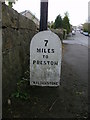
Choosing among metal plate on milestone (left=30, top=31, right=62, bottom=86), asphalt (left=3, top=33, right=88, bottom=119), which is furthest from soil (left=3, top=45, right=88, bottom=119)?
metal plate on milestone (left=30, top=31, right=62, bottom=86)

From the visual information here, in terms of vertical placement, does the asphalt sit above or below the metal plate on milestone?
below

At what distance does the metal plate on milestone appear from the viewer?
174 inches

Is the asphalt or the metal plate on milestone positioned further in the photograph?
the metal plate on milestone

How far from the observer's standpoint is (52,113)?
352cm

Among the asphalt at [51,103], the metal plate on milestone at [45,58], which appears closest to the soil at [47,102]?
the asphalt at [51,103]

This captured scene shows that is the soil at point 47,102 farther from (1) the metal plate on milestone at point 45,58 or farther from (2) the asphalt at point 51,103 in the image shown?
(1) the metal plate on milestone at point 45,58

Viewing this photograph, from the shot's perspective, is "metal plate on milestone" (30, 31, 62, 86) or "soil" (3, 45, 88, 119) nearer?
"soil" (3, 45, 88, 119)

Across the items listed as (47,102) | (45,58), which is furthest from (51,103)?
(45,58)

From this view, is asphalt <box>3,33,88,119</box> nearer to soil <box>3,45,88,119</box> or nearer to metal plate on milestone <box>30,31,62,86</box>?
soil <box>3,45,88,119</box>

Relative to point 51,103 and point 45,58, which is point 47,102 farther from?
point 45,58

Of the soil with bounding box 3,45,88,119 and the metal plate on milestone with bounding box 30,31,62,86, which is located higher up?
the metal plate on milestone with bounding box 30,31,62,86

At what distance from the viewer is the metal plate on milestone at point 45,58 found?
14.5 feet

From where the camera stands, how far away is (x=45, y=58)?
14.7 ft

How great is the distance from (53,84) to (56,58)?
0.62 m
